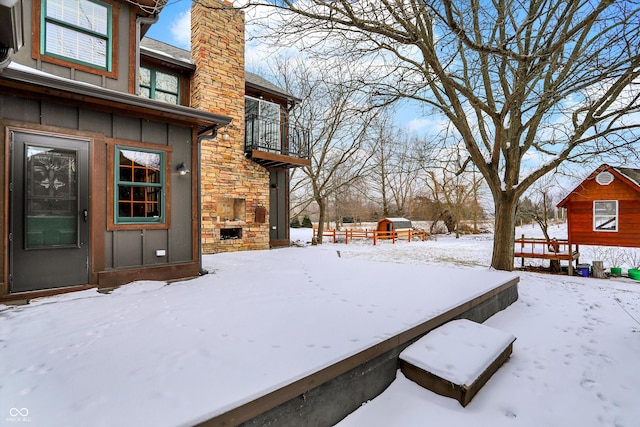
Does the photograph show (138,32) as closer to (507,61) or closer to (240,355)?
(240,355)

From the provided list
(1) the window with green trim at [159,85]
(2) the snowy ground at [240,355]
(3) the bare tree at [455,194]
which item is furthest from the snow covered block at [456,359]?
(3) the bare tree at [455,194]

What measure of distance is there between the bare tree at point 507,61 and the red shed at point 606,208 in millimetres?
2575

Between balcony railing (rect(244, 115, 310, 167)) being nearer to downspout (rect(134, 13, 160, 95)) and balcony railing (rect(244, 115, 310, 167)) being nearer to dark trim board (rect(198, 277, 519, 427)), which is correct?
downspout (rect(134, 13, 160, 95))

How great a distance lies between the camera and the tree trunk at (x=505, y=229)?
7.88 metres

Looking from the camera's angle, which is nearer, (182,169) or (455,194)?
(182,169)

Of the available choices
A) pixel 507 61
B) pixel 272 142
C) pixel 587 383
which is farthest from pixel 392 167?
pixel 587 383

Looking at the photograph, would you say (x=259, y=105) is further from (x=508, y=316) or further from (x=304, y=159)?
(x=508, y=316)

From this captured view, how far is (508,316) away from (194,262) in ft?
16.4

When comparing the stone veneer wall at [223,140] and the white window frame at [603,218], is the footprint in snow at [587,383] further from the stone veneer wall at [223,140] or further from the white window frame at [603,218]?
the white window frame at [603,218]

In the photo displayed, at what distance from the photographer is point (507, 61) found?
479cm

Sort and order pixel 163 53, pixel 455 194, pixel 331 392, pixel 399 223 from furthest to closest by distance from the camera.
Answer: pixel 455 194
pixel 399 223
pixel 163 53
pixel 331 392

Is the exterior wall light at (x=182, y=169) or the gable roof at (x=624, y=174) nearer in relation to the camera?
the exterior wall light at (x=182, y=169)

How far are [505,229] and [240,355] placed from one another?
312 inches

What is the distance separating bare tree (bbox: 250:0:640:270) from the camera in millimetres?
4172
